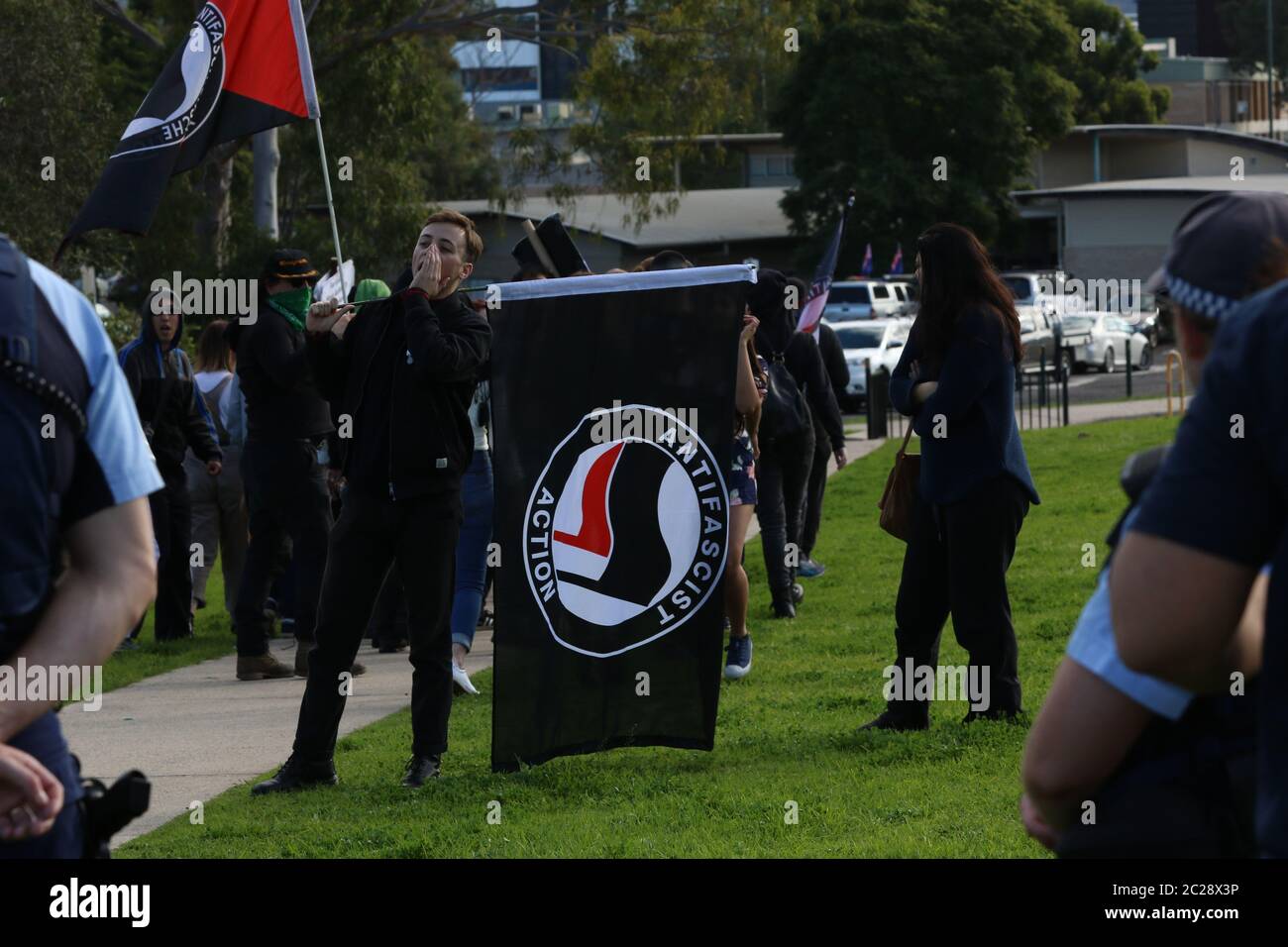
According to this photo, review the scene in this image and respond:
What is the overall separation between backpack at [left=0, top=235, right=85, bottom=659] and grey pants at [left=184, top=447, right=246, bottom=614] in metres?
8.20

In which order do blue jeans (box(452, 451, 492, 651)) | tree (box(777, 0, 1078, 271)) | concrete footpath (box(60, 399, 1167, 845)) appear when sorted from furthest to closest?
1. tree (box(777, 0, 1078, 271))
2. blue jeans (box(452, 451, 492, 651))
3. concrete footpath (box(60, 399, 1167, 845))

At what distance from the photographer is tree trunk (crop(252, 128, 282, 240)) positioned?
1023 inches

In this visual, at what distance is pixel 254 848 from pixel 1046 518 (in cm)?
951

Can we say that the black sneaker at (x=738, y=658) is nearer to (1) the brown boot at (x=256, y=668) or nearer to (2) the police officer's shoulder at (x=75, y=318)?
(1) the brown boot at (x=256, y=668)

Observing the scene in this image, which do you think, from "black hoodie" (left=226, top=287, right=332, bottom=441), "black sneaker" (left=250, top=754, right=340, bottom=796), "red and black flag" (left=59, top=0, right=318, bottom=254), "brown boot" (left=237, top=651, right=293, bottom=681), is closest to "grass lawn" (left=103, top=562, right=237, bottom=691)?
"brown boot" (left=237, top=651, right=293, bottom=681)

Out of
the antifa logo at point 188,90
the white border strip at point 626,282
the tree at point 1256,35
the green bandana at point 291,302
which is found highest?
the tree at point 1256,35

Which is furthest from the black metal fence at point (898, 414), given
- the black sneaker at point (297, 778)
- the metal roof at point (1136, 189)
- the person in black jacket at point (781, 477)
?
the metal roof at point (1136, 189)

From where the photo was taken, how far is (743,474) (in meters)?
8.55

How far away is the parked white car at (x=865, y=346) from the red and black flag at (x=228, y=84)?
20519 millimetres

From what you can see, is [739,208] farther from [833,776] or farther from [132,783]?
[132,783]

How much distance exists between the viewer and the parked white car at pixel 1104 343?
3688cm

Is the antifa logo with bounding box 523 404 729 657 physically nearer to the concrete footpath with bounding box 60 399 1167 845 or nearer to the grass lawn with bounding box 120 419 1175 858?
the grass lawn with bounding box 120 419 1175 858
